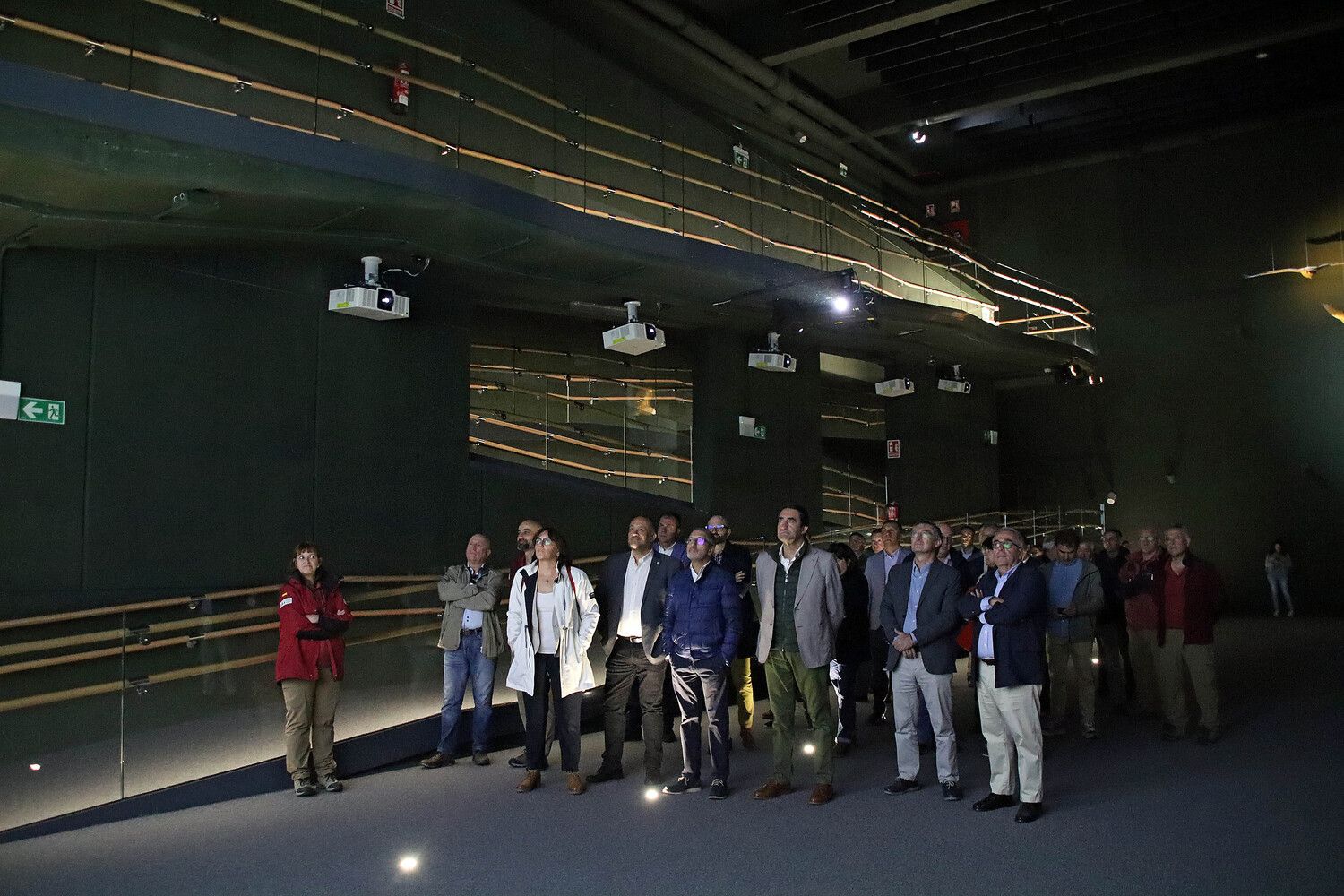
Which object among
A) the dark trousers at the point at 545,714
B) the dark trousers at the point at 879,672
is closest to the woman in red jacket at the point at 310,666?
the dark trousers at the point at 545,714

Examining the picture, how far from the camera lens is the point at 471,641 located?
309 inches

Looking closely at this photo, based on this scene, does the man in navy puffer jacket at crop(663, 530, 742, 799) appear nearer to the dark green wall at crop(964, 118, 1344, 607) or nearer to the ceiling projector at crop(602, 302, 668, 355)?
the ceiling projector at crop(602, 302, 668, 355)

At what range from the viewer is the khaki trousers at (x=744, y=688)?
822 cm

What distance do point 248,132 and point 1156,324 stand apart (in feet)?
59.1

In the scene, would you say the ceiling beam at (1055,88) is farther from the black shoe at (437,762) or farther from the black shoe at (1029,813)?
the black shoe at (437,762)

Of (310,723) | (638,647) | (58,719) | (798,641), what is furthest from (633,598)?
(58,719)

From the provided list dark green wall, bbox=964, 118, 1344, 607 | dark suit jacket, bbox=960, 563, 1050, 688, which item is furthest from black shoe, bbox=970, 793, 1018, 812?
dark green wall, bbox=964, 118, 1344, 607

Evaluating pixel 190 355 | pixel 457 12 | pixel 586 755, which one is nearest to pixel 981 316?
pixel 457 12

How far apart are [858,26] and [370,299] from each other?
8.75 meters

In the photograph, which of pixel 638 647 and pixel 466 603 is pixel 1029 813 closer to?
pixel 638 647

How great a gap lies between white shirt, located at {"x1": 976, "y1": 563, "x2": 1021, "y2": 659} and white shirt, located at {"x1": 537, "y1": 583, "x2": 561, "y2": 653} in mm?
2671

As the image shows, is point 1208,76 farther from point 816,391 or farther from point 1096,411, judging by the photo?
point 816,391

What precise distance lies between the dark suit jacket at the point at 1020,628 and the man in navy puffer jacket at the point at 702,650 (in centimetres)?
156

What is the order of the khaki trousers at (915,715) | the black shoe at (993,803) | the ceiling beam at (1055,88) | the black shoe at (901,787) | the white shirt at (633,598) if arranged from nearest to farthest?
the black shoe at (993,803), the khaki trousers at (915,715), the black shoe at (901,787), the white shirt at (633,598), the ceiling beam at (1055,88)
